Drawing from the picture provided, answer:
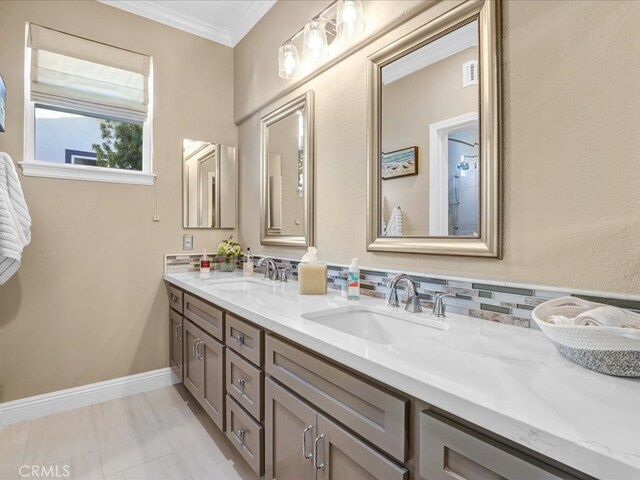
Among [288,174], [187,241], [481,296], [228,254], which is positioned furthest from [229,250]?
[481,296]

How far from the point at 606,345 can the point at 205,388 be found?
182cm

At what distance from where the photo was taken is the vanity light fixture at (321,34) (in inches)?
62.8

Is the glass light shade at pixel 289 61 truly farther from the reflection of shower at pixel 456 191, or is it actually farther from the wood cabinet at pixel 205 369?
the wood cabinet at pixel 205 369

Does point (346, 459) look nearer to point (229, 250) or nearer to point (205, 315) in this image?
point (205, 315)

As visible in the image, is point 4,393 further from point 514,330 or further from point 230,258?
point 514,330

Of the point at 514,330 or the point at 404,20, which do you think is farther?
the point at 404,20

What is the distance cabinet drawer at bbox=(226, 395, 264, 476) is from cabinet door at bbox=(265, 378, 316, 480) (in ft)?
0.16

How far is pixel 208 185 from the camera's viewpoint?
275cm

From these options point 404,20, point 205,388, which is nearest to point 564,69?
point 404,20

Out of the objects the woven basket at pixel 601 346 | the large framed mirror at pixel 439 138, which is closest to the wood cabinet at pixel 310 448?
the woven basket at pixel 601 346

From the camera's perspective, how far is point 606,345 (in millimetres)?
674

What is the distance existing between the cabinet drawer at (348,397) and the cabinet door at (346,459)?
28 mm

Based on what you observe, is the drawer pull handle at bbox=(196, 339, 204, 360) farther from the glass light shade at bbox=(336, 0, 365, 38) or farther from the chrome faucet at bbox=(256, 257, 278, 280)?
the glass light shade at bbox=(336, 0, 365, 38)

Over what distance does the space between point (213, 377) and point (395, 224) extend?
3.98 feet
